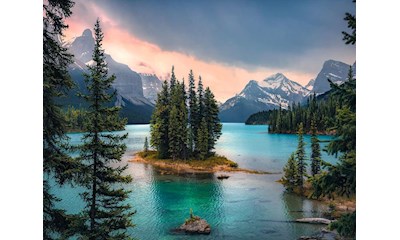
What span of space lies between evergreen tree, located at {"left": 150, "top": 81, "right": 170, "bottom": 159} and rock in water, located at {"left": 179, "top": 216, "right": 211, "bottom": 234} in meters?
15.4

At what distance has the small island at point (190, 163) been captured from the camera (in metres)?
26.1

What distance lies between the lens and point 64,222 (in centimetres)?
526

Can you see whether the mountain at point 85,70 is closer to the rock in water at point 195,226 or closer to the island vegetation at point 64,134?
the island vegetation at point 64,134

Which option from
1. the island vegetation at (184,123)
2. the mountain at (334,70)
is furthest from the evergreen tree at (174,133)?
the mountain at (334,70)

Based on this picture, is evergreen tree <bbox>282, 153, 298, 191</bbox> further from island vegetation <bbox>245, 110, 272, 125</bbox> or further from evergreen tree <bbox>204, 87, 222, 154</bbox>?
island vegetation <bbox>245, 110, 272, 125</bbox>

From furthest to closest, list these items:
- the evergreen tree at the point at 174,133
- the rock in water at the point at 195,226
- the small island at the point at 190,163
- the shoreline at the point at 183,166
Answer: the evergreen tree at the point at 174,133, the small island at the point at 190,163, the shoreline at the point at 183,166, the rock in water at the point at 195,226

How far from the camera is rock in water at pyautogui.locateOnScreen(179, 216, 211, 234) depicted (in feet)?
43.7

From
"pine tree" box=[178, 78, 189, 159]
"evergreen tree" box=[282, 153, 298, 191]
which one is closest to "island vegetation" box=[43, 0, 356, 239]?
"evergreen tree" box=[282, 153, 298, 191]

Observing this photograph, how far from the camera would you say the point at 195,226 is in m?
13.5

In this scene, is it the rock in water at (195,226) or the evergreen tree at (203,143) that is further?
the evergreen tree at (203,143)

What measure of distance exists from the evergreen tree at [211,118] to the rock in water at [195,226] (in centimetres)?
1508

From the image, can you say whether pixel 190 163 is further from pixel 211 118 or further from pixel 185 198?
pixel 185 198
